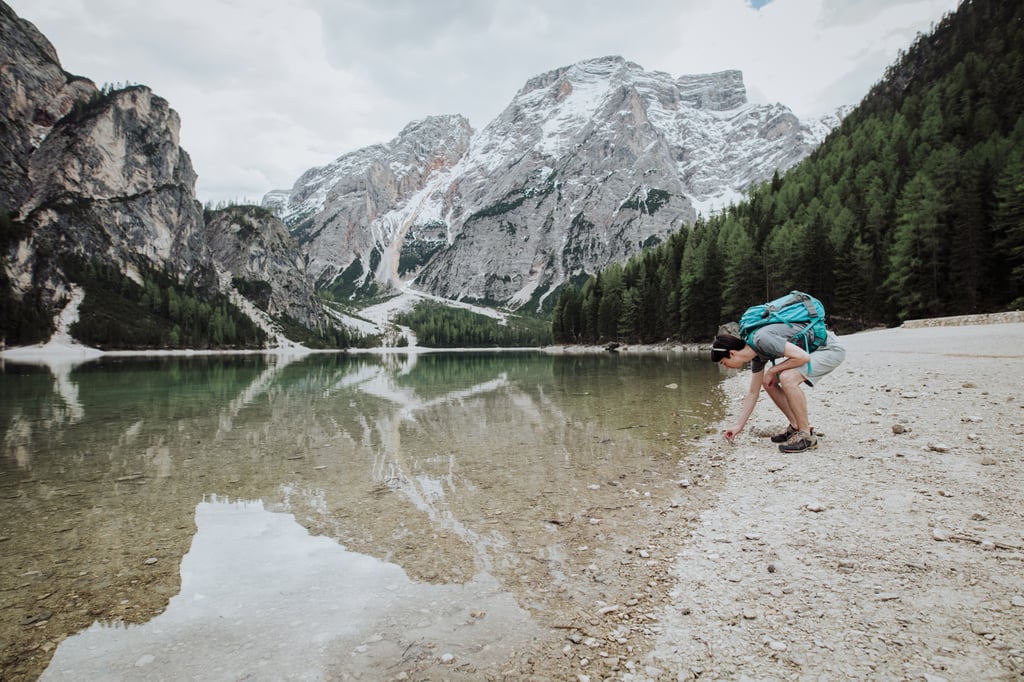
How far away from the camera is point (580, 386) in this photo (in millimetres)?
→ 28453

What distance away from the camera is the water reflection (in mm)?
3977

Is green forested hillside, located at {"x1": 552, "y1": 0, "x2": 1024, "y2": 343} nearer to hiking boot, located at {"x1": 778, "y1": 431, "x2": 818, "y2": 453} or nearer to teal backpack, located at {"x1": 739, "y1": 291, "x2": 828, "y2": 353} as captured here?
teal backpack, located at {"x1": 739, "y1": 291, "x2": 828, "y2": 353}

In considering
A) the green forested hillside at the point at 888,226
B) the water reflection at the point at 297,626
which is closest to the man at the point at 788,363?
the water reflection at the point at 297,626

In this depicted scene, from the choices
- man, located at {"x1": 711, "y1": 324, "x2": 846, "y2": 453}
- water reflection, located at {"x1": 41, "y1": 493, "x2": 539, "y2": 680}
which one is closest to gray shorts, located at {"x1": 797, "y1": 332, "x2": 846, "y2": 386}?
man, located at {"x1": 711, "y1": 324, "x2": 846, "y2": 453}

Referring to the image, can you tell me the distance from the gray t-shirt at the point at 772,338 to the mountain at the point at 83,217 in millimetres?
179066

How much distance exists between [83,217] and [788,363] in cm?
23593

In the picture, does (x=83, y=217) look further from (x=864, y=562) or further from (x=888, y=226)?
(x=888, y=226)

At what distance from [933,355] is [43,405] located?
45.7 meters

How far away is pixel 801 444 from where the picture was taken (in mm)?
9383

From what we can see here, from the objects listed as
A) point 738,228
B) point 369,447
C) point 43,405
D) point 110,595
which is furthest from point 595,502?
point 738,228

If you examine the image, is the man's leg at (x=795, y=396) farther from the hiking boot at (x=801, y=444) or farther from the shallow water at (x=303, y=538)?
the shallow water at (x=303, y=538)

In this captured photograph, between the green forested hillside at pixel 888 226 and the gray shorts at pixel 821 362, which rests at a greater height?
the green forested hillside at pixel 888 226

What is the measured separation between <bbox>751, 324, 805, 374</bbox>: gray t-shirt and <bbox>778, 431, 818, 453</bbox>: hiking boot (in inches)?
70.5

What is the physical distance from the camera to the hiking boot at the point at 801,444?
9.38 metres
